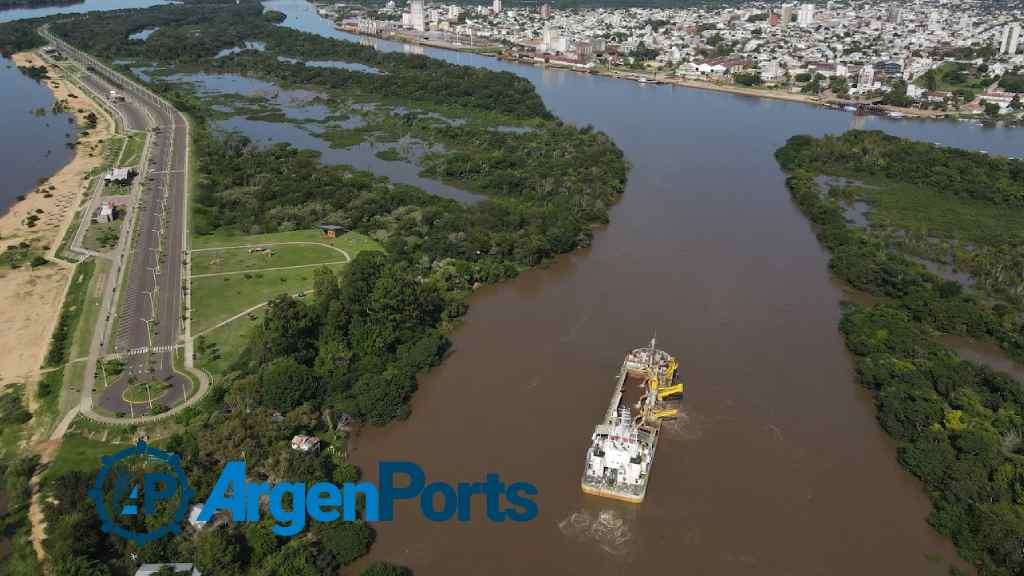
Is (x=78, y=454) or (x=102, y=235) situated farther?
(x=102, y=235)

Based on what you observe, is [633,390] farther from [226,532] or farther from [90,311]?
[90,311]

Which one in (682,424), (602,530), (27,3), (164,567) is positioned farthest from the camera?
(27,3)

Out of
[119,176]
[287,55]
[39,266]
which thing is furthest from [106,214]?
[287,55]

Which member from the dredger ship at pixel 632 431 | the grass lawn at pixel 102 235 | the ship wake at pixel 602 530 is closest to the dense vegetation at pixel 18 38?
the grass lawn at pixel 102 235

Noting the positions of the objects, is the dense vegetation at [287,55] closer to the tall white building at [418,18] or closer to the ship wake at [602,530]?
the tall white building at [418,18]

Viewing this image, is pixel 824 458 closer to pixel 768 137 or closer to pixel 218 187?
pixel 218 187
